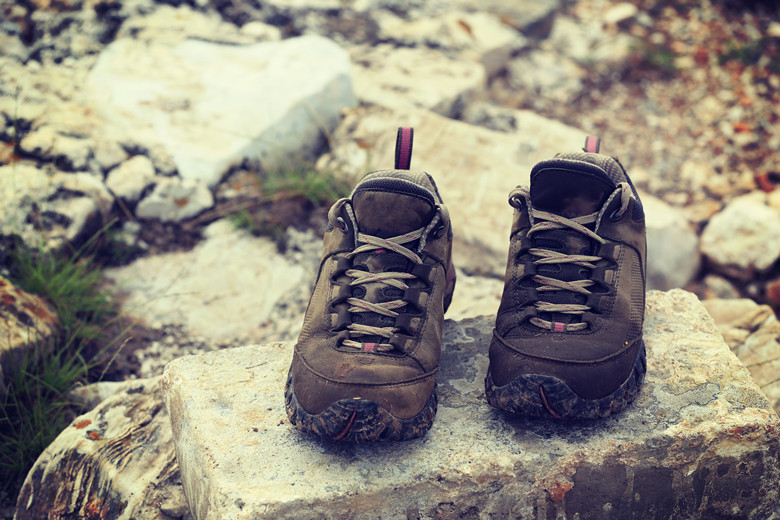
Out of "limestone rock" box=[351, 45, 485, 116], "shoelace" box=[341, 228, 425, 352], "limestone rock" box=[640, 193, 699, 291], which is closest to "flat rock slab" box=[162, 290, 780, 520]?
"shoelace" box=[341, 228, 425, 352]

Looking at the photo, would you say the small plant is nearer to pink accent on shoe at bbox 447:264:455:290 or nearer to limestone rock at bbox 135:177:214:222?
limestone rock at bbox 135:177:214:222

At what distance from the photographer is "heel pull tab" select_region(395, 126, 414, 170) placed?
83.4 inches

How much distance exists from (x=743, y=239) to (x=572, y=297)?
101 inches

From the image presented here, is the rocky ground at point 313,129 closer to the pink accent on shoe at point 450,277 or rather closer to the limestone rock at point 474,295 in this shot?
the limestone rock at point 474,295

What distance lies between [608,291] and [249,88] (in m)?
2.88

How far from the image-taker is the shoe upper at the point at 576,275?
5.80ft

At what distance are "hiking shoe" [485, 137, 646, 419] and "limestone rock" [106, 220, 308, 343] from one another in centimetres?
165

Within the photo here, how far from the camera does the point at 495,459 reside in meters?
1.76

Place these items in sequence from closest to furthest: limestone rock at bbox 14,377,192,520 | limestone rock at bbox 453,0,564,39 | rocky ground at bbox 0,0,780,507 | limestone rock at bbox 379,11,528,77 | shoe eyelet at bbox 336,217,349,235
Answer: shoe eyelet at bbox 336,217,349,235, limestone rock at bbox 14,377,192,520, rocky ground at bbox 0,0,780,507, limestone rock at bbox 379,11,528,77, limestone rock at bbox 453,0,564,39

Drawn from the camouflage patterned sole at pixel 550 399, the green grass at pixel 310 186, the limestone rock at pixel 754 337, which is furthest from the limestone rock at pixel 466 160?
the camouflage patterned sole at pixel 550 399

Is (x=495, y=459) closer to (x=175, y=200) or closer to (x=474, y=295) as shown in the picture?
(x=474, y=295)

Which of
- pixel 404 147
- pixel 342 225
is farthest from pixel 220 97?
pixel 342 225

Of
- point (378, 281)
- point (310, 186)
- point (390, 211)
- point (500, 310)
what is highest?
point (390, 211)

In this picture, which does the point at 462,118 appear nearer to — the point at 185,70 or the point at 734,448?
the point at 185,70
